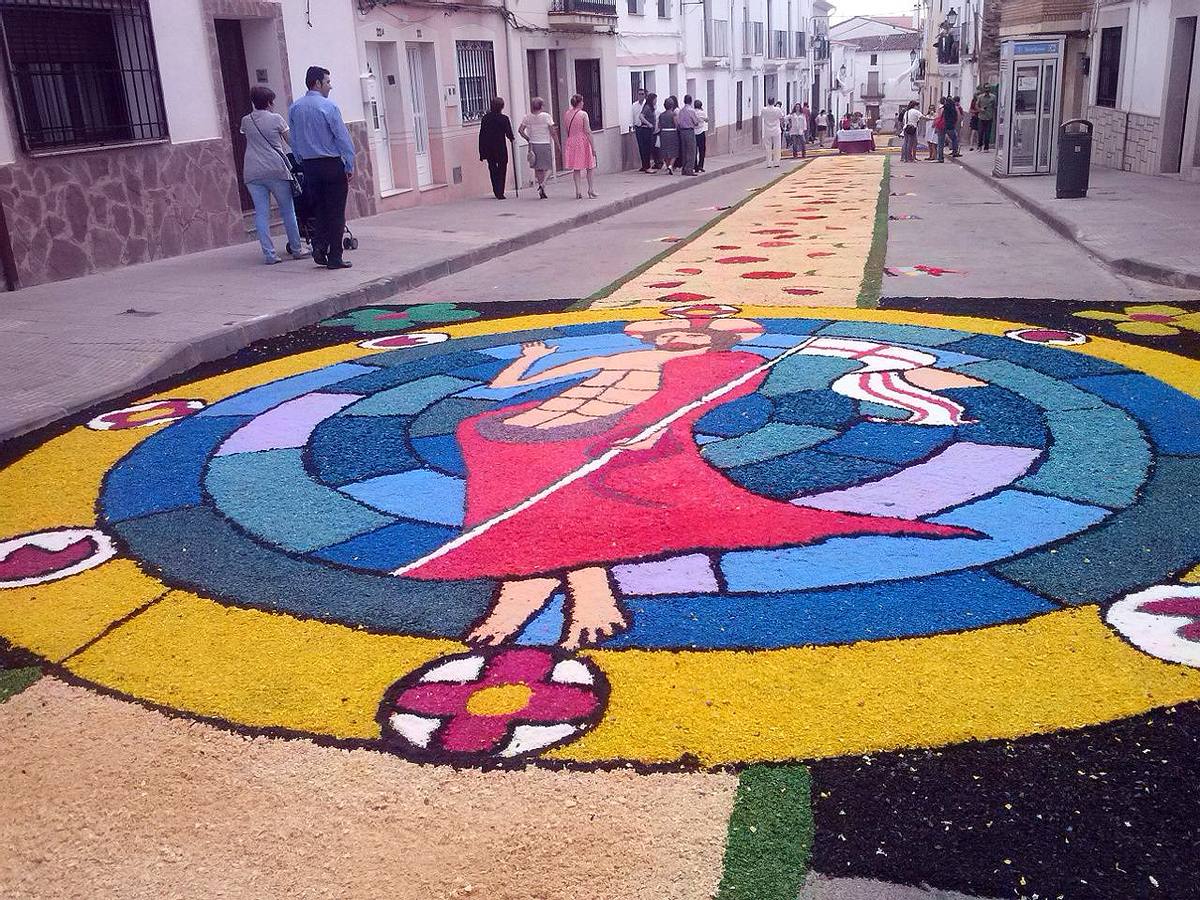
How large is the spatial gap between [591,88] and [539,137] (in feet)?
29.8

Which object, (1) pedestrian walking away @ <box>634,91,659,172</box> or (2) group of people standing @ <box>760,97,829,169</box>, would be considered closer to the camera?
(1) pedestrian walking away @ <box>634,91,659,172</box>

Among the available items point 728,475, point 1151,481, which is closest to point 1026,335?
point 1151,481

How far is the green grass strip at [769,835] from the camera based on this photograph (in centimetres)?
216

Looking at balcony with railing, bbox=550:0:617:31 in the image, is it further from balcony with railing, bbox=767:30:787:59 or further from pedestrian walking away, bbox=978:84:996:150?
balcony with railing, bbox=767:30:787:59

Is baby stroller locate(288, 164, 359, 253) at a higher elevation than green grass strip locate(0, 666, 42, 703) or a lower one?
higher

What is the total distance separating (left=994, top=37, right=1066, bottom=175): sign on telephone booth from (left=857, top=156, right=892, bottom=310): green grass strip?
13.5 feet

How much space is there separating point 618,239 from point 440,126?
628cm

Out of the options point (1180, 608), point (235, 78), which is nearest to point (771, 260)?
point (235, 78)

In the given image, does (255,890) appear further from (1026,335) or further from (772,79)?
(772,79)

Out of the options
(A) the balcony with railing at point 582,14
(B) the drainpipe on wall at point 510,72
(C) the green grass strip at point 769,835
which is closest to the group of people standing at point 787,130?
(A) the balcony with railing at point 582,14

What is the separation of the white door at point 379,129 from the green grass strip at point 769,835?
15304mm

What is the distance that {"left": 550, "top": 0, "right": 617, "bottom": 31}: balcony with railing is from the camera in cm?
2342

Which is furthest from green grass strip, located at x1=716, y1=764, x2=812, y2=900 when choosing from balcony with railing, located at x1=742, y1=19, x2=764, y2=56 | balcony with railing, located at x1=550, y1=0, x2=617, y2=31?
balcony with railing, located at x1=742, y1=19, x2=764, y2=56

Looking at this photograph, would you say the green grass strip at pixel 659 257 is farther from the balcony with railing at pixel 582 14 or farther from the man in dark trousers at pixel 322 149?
the balcony with railing at pixel 582 14
